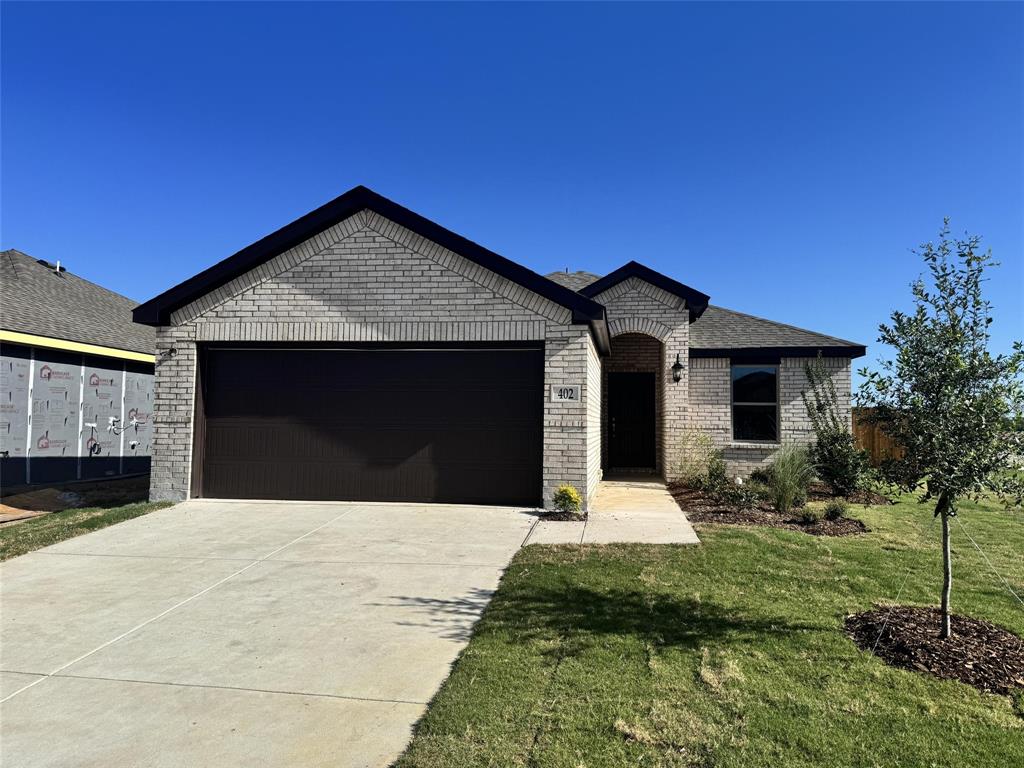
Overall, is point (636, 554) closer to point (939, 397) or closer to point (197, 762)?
point (939, 397)

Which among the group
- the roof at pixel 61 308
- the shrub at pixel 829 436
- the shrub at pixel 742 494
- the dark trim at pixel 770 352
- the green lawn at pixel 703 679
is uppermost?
the roof at pixel 61 308

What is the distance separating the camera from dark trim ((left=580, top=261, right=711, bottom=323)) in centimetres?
1352

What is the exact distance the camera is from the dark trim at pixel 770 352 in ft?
44.0

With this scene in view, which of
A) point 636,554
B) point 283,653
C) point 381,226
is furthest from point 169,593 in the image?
point 381,226

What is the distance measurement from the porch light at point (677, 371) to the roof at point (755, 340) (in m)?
0.61

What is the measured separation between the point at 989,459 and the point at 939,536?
16.0ft

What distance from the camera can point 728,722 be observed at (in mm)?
3201

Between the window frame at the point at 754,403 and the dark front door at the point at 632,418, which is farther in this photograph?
the dark front door at the point at 632,418

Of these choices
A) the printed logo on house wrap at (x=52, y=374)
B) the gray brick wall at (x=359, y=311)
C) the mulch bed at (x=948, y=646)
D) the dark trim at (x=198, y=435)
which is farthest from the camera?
the printed logo on house wrap at (x=52, y=374)

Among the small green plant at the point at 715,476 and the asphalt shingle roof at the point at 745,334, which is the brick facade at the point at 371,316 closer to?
the small green plant at the point at 715,476

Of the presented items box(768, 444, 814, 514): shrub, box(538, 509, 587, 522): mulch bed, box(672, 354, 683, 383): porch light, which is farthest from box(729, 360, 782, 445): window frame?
box(538, 509, 587, 522): mulch bed

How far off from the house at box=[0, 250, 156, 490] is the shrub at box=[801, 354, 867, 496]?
16.2 m

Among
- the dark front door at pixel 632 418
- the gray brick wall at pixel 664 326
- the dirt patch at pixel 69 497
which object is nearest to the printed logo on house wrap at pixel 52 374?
the dirt patch at pixel 69 497

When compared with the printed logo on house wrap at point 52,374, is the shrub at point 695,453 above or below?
below
